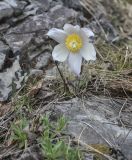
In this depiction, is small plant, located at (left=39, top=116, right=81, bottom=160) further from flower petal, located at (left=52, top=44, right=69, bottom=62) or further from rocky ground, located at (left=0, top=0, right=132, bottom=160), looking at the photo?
flower petal, located at (left=52, top=44, right=69, bottom=62)

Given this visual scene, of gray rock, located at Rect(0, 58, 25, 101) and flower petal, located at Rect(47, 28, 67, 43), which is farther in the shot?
gray rock, located at Rect(0, 58, 25, 101)

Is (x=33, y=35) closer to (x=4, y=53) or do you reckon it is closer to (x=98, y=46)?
(x=4, y=53)

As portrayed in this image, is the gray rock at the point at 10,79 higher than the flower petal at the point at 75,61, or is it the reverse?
the flower petal at the point at 75,61

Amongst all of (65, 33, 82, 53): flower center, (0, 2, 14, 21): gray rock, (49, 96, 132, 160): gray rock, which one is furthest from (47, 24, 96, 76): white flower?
(0, 2, 14, 21): gray rock

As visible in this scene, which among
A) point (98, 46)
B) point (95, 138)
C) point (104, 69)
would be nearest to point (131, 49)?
point (98, 46)

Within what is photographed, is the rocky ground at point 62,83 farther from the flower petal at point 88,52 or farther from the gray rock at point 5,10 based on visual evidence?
the flower petal at point 88,52

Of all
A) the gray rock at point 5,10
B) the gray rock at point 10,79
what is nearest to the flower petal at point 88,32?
the gray rock at point 10,79
